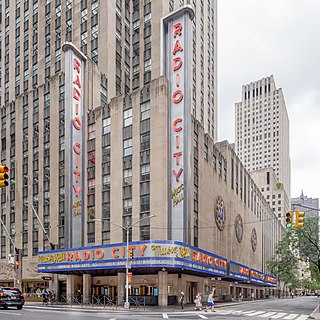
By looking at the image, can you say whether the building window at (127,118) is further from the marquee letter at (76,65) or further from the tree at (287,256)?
the tree at (287,256)

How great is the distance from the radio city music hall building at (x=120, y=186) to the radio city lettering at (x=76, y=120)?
0.46 feet

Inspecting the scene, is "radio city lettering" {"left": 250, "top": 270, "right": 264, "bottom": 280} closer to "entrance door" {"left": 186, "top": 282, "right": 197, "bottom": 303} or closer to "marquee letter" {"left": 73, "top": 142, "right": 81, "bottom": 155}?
"entrance door" {"left": 186, "top": 282, "right": 197, "bottom": 303}

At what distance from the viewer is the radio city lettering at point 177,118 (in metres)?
50.6

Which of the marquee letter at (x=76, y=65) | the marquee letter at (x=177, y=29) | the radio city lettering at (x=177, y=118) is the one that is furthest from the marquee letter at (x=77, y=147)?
the marquee letter at (x=177, y=29)

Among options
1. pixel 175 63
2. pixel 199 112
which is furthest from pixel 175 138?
pixel 199 112

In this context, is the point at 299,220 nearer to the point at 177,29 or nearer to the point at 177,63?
the point at 177,63

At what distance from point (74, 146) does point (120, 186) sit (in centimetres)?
892

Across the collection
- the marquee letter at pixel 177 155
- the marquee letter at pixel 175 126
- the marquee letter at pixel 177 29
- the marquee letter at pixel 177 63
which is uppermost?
the marquee letter at pixel 177 29

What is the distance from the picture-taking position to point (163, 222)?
50.1 meters

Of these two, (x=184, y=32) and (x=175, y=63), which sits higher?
(x=184, y=32)

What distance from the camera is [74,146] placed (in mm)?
58844

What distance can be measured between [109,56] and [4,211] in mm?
28105

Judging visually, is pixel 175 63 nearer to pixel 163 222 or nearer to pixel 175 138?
pixel 175 138

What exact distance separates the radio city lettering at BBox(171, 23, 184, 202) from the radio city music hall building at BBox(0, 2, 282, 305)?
12 centimetres
